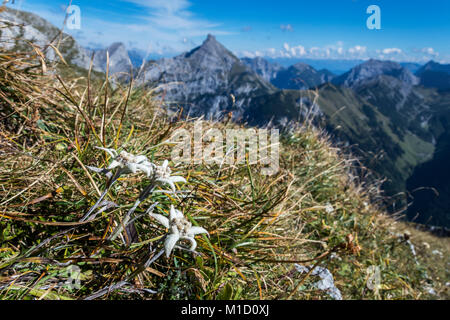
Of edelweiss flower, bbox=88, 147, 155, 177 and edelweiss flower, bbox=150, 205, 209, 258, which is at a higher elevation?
edelweiss flower, bbox=88, 147, 155, 177

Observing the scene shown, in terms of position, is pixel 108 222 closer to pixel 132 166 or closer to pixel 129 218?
pixel 129 218

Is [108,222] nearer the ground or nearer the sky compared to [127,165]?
nearer the ground

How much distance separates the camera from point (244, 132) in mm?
4891

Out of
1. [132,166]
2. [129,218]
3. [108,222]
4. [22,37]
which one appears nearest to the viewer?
[132,166]

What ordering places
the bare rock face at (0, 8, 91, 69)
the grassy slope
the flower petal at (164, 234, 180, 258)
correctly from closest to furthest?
the flower petal at (164, 234, 180, 258) < the grassy slope < the bare rock face at (0, 8, 91, 69)

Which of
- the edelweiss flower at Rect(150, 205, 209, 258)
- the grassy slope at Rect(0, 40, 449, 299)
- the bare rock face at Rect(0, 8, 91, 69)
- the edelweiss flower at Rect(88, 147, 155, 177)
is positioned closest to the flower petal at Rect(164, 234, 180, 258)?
the edelweiss flower at Rect(150, 205, 209, 258)

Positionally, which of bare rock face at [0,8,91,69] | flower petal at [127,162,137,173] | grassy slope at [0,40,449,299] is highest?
bare rock face at [0,8,91,69]

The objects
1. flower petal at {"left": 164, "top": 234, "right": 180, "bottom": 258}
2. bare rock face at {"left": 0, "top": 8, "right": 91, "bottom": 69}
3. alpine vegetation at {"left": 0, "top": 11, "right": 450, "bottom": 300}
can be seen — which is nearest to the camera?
flower petal at {"left": 164, "top": 234, "right": 180, "bottom": 258}

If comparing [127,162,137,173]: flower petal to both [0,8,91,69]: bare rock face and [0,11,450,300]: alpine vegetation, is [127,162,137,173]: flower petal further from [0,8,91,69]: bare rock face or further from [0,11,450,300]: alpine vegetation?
[0,8,91,69]: bare rock face

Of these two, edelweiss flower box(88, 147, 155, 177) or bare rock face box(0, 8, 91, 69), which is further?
bare rock face box(0, 8, 91, 69)

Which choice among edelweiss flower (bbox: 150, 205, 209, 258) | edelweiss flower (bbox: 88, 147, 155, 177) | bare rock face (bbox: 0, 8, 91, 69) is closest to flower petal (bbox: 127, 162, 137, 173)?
edelweiss flower (bbox: 88, 147, 155, 177)

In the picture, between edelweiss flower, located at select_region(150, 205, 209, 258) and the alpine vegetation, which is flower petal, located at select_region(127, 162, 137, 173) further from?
edelweiss flower, located at select_region(150, 205, 209, 258)

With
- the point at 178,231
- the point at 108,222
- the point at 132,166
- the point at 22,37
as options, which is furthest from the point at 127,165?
the point at 22,37
